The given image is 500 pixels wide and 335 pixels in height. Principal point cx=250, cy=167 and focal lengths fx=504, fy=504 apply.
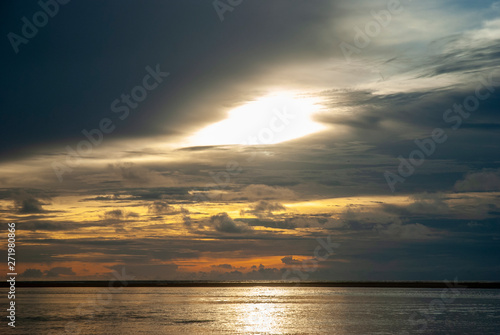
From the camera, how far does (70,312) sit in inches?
3167

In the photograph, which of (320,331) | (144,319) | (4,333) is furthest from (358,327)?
(4,333)

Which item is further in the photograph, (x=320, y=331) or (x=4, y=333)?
(x=320, y=331)

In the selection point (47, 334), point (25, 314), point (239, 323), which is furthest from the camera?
point (25, 314)

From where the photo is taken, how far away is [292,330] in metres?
58.5

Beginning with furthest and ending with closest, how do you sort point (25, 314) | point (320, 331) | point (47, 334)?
point (25, 314) < point (320, 331) < point (47, 334)

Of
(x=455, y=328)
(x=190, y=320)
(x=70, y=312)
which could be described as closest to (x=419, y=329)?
(x=455, y=328)

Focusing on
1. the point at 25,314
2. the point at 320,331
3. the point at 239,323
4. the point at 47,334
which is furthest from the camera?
the point at 25,314

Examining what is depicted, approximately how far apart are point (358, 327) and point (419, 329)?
6.98 meters

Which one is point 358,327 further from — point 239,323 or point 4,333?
point 4,333

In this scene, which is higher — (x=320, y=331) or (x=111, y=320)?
(x=111, y=320)

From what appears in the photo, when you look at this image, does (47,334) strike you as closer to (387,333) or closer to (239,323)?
(239,323)

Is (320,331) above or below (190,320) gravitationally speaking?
below

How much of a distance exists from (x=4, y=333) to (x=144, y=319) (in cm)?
1974

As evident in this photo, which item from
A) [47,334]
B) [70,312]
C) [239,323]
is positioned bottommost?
[47,334]
